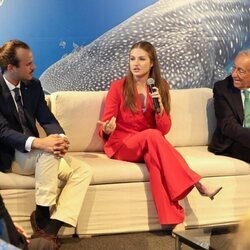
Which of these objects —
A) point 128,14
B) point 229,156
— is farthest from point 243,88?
point 128,14

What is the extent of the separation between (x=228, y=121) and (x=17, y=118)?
141cm

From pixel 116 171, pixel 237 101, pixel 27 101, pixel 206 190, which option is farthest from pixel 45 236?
pixel 237 101

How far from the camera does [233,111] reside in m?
3.40

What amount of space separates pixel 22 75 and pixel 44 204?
0.76 m

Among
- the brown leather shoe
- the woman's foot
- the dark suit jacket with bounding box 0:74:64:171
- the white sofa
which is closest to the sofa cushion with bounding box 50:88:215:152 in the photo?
the white sofa

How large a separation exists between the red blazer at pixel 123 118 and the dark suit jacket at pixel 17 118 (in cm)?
39

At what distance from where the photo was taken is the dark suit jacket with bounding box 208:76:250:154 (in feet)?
10.9

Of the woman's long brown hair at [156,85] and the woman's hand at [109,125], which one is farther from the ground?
the woman's long brown hair at [156,85]

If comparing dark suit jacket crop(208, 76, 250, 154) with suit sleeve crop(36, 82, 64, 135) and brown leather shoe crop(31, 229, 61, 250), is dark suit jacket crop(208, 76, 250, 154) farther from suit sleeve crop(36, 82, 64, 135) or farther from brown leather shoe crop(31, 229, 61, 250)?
brown leather shoe crop(31, 229, 61, 250)

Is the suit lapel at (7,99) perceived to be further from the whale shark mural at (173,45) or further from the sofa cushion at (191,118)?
the sofa cushion at (191,118)

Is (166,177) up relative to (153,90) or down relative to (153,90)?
→ down

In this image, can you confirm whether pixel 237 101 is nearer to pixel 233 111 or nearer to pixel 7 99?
pixel 233 111

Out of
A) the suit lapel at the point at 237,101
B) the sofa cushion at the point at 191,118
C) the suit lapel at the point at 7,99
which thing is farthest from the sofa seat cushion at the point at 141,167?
the suit lapel at the point at 7,99

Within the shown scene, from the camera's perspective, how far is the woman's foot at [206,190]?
9.64 feet
